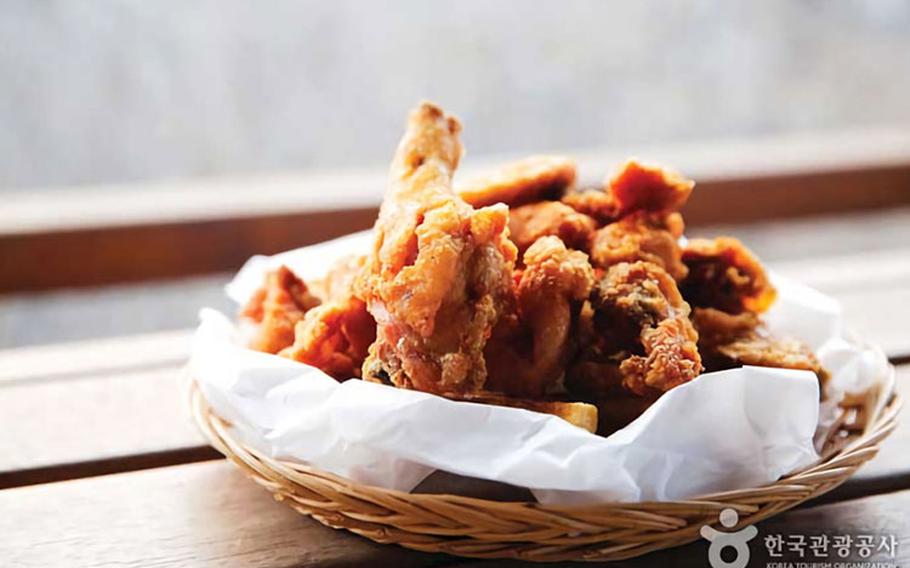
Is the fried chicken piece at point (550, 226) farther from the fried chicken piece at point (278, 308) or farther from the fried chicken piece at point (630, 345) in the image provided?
the fried chicken piece at point (278, 308)

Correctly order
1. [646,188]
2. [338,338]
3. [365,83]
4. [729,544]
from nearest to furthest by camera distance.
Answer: [729,544], [338,338], [646,188], [365,83]

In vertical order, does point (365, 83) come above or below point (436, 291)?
above

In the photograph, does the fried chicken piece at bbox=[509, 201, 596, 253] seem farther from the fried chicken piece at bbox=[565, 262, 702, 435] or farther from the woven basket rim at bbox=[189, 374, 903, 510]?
the woven basket rim at bbox=[189, 374, 903, 510]

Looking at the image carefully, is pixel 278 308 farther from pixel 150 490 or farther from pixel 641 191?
pixel 641 191

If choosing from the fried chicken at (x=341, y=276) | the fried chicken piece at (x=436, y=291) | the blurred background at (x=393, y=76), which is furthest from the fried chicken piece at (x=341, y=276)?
the blurred background at (x=393, y=76)

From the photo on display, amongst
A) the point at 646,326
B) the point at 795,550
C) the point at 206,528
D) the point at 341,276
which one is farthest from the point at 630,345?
the point at 206,528

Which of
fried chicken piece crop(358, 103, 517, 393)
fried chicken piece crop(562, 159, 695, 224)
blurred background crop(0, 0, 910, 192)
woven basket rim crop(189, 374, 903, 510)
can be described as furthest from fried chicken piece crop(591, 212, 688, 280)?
blurred background crop(0, 0, 910, 192)

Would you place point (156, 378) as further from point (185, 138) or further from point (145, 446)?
point (185, 138)
